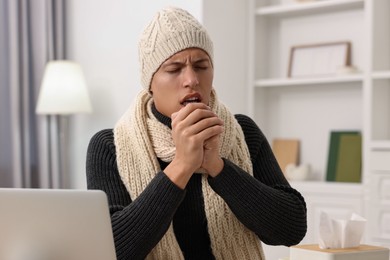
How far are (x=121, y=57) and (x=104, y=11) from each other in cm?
31

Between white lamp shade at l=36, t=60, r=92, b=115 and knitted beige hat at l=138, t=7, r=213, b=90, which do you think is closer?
knitted beige hat at l=138, t=7, r=213, b=90

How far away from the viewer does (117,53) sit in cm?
437

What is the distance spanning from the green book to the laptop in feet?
9.08

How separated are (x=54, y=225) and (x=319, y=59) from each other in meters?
3.07

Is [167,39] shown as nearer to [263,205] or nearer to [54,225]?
[263,205]

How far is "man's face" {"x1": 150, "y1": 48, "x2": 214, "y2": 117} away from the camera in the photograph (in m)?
1.67

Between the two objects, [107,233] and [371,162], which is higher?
[107,233]

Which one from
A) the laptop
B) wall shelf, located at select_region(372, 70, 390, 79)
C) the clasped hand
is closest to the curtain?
wall shelf, located at select_region(372, 70, 390, 79)

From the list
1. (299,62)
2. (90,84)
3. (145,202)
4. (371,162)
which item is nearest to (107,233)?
(145,202)

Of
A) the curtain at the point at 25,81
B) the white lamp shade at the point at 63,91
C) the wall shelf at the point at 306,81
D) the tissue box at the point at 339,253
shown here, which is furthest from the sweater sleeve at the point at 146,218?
the curtain at the point at 25,81

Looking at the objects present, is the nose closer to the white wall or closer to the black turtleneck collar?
the black turtleneck collar

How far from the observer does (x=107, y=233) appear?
1.23 m

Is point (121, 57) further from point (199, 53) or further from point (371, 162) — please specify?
point (199, 53)

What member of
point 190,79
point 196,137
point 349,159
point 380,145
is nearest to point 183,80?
point 190,79
